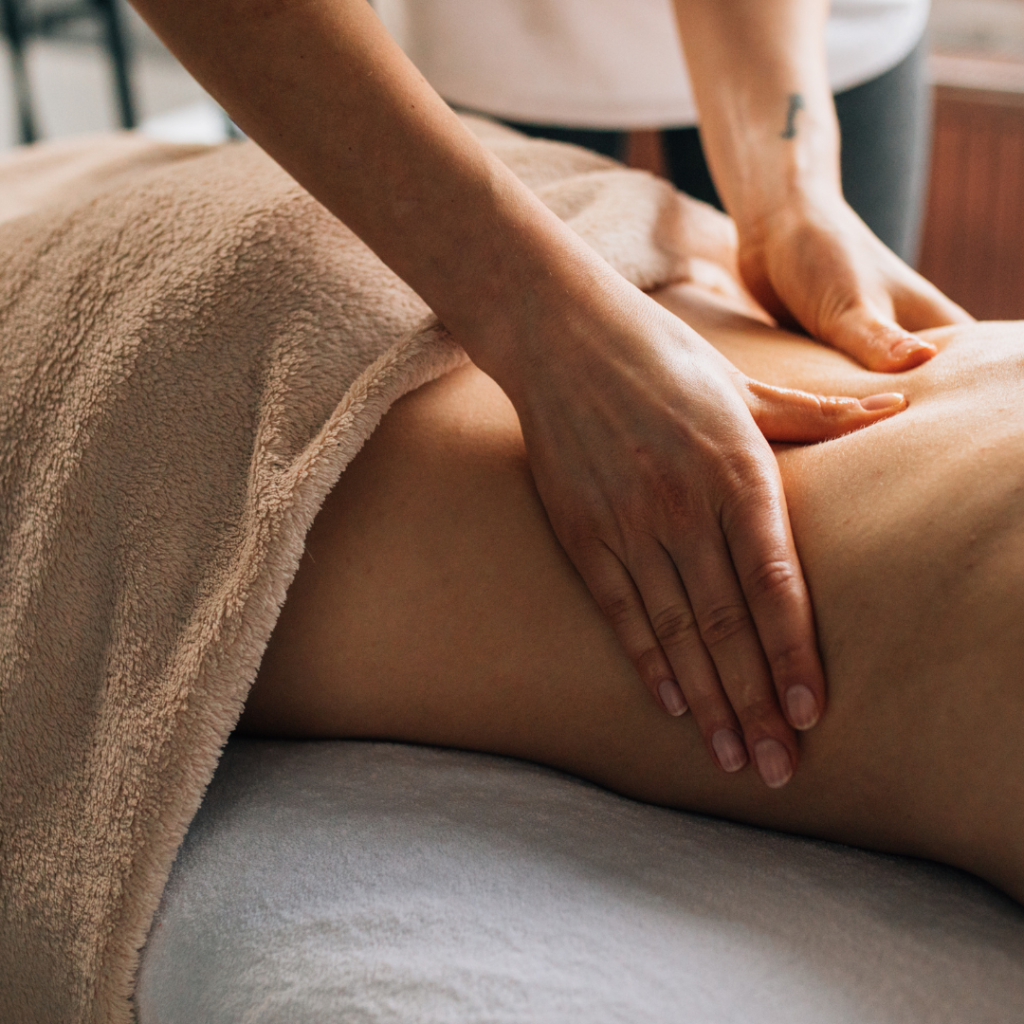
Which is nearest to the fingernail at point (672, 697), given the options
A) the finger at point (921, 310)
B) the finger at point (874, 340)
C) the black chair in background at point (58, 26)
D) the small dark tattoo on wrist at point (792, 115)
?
the finger at point (874, 340)

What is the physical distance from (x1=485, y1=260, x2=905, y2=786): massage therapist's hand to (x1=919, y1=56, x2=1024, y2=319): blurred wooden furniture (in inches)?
74.5

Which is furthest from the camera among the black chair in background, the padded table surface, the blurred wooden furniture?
the black chair in background

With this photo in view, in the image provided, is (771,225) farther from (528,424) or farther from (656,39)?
(656,39)

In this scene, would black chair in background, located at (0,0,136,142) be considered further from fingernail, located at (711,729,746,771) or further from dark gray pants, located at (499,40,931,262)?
fingernail, located at (711,729,746,771)

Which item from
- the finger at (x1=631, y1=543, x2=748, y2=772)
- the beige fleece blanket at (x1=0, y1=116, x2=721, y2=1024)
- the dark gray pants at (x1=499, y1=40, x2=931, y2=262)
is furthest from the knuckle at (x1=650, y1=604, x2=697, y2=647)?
the dark gray pants at (x1=499, y1=40, x2=931, y2=262)

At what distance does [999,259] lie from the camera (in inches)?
89.8

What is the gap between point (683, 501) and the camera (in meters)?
0.60

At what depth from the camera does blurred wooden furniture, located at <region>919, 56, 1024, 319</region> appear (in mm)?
2178

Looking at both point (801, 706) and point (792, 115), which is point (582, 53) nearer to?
point (792, 115)

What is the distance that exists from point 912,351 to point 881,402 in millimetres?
84

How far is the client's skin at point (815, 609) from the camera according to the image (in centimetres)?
53

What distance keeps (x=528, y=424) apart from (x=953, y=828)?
1.13 feet

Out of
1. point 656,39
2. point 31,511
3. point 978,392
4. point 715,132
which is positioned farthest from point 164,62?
point 978,392

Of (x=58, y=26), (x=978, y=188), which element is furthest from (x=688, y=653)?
(x=58, y=26)
